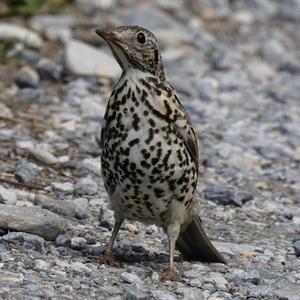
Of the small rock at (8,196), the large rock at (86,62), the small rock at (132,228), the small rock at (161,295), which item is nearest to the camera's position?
the small rock at (161,295)

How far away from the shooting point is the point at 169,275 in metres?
6.62

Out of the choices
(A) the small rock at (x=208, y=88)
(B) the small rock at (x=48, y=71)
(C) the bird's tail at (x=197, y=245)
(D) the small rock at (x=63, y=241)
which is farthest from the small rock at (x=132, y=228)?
(A) the small rock at (x=208, y=88)

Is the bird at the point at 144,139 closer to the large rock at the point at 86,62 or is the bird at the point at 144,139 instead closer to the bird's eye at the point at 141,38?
the bird's eye at the point at 141,38

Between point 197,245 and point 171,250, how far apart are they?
427 millimetres

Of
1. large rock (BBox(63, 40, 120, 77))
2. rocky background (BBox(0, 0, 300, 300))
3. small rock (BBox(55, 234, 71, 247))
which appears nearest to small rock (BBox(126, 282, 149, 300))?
rocky background (BBox(0, 0, 300, 300))

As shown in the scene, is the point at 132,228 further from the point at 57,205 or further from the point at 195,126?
the point at 195,126

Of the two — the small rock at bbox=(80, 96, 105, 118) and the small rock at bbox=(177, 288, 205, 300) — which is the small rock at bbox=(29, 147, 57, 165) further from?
the small rock at bbox=(177, 288, 205, 300)

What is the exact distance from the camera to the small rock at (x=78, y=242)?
698 cm

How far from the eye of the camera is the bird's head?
637 cm

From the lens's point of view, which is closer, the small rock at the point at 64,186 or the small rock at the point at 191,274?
the small rock at the point at 191,274

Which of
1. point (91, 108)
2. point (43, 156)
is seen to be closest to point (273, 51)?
point (91, 108)

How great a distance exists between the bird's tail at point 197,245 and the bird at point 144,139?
16.4 inches

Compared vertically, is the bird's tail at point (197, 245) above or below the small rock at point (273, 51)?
below

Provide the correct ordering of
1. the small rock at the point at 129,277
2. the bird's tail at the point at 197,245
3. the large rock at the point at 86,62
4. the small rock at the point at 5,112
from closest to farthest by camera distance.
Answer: the small rock at the point at 129,277 → the bird's tail at the point at 197,245 → the small rock at the point at 5,112 → the large rock at the point at 86,62
